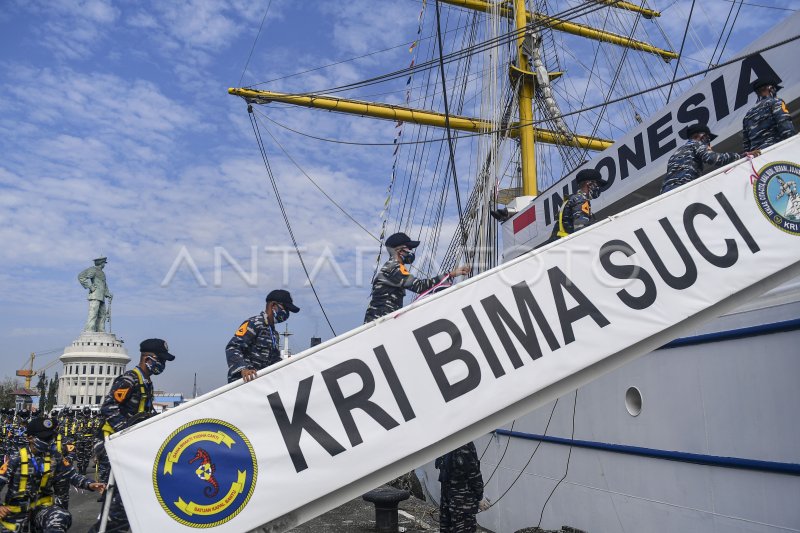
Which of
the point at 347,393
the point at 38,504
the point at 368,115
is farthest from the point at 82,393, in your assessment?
the point at 347,393

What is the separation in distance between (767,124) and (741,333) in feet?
5.23

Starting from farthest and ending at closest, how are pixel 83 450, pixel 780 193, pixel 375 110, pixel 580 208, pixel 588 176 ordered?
pixel 375 110 < pixel 83 450 < pixel 588 176 < pixel 580 208 < pixel 780 193

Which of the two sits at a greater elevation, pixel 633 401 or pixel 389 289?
pixel 389 289

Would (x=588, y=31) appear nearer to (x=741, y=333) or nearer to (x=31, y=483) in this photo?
(x=741, y=333)

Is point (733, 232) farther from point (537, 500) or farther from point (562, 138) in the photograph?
point (562, 138)

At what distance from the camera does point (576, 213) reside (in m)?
5.10

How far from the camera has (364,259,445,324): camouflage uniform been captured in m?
4.25

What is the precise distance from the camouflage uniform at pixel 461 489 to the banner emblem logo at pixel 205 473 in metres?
1.96

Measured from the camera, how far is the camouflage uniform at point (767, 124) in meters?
3.97

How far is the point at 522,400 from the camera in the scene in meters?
3.05

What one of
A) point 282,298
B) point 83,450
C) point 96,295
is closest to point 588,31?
point 282,298

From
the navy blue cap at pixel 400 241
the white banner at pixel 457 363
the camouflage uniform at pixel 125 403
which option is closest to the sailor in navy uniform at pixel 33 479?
the camouflage uniform at pixel 125 403

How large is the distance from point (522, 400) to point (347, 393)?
3.24 feet

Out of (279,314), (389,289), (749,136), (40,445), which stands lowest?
(40,445)
